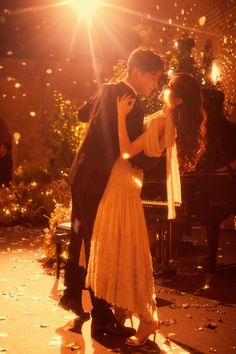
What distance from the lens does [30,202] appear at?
12.2 metres

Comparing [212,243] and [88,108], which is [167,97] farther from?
[212,243]

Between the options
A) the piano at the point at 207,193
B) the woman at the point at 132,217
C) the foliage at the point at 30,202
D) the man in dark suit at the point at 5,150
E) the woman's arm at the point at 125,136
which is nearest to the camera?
the woman's arm at the point at 125,136

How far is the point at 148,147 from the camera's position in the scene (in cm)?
342

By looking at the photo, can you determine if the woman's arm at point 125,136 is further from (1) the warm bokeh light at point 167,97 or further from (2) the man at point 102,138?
(1) the warm bokeh light at point 167,97

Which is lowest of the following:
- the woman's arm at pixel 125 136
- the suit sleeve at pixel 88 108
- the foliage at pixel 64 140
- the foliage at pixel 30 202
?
the foliage at pixel 30 202

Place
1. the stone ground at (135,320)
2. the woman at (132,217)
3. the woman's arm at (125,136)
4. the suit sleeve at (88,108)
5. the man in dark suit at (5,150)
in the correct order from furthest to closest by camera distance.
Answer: the man in dark suit at (5,150)
the stone ground at (135,320)
the suit sleeve at (88,108)
the woman at (132,217)
the woman's arm at (125,136)

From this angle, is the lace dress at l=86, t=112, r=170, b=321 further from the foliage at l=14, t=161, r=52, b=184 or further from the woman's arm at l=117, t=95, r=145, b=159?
the foliage at l=14, t=161, r=52, b=184

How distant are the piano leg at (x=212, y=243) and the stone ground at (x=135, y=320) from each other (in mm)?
169

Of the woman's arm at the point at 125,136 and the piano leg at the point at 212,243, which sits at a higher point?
the woman's arm at the point at 125,136

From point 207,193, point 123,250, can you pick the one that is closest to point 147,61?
point 123,250

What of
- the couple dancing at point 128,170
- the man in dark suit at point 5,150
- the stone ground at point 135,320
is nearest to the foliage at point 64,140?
the man in dark suit at point 5,150

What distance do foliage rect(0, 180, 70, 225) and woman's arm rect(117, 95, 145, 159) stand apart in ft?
26.2

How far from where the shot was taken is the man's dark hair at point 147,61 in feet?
11.5

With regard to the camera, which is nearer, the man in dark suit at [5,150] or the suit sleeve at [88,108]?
the suit sleeve at [88,108]
